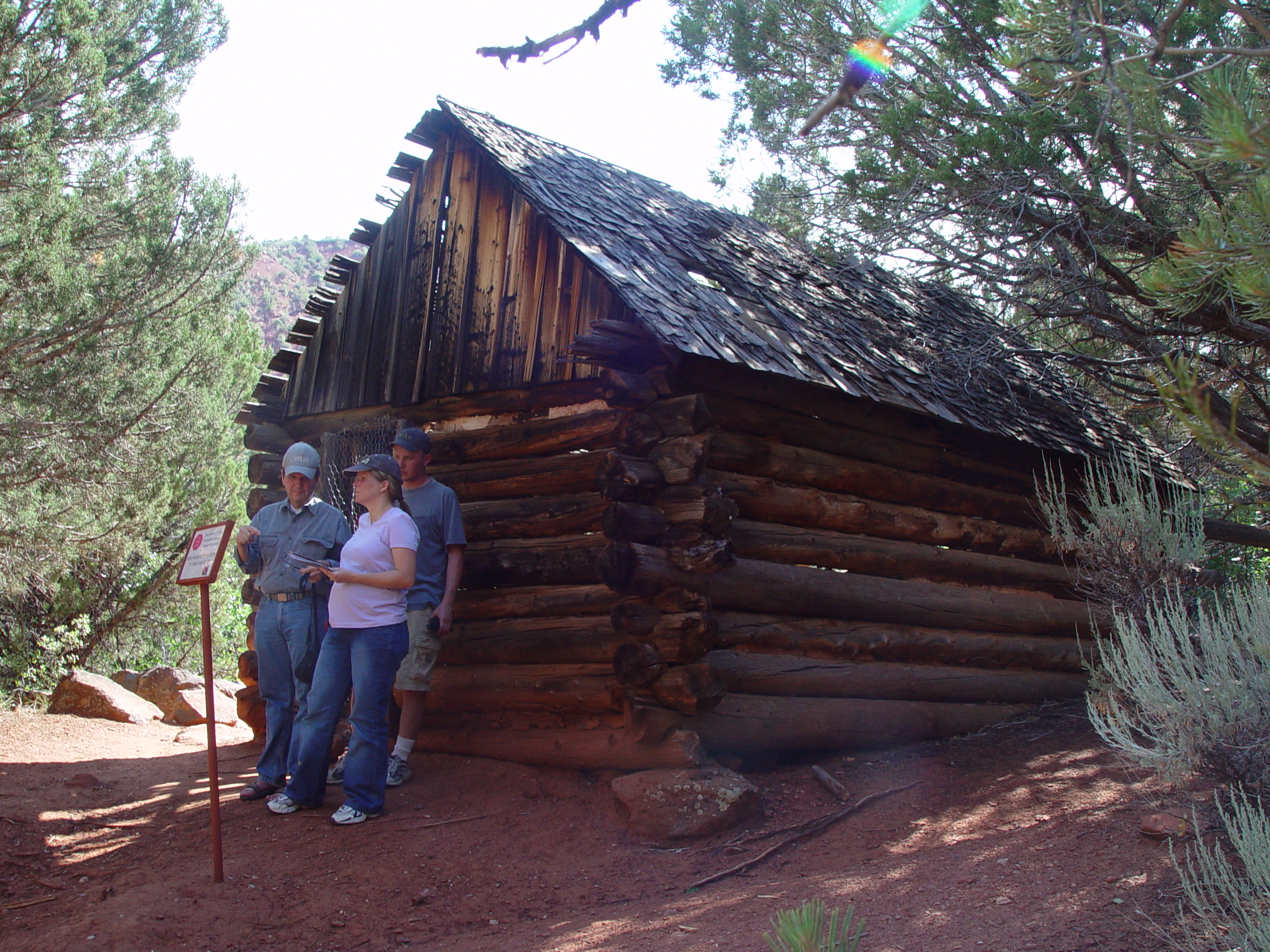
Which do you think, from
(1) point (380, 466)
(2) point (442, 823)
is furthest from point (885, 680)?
(1) point (380, 466)

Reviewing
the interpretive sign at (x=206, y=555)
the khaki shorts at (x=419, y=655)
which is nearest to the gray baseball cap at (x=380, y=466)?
the interpretive sign at (x=206, y=555)

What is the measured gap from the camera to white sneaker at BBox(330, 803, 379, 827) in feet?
15.8

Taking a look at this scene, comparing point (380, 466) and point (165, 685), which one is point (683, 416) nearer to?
point (380, 466)

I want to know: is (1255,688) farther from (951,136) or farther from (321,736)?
(951,136)

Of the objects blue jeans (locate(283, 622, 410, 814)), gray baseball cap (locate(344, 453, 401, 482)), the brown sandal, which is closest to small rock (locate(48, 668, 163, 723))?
the brown sandal

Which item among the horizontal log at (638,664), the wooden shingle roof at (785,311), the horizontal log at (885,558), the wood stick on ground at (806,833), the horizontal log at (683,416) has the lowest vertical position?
the wood stick on ground at (806,833)

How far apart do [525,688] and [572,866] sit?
1.55 m

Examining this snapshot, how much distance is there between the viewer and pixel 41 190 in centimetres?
962

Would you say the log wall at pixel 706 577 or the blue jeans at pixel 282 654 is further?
the log wall at pixel 706 577

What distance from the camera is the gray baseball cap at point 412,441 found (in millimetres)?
5793

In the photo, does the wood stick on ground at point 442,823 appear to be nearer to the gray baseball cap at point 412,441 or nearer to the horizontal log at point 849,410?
the gray baseball cap at point 412,441

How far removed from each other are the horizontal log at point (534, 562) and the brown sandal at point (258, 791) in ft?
5.99

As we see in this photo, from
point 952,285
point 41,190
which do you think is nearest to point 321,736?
point 41,190

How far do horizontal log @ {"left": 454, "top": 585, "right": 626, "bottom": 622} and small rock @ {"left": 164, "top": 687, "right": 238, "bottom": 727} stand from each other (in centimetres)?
530
